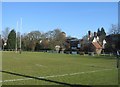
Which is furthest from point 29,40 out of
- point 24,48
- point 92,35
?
point 92,35

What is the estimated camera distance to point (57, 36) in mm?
140125

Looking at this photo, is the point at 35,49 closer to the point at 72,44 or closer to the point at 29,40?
the point at 29,40

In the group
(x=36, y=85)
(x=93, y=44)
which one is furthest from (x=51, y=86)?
(x=93, y=44)

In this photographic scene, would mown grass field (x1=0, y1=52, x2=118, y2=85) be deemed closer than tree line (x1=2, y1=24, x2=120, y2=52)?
Yes

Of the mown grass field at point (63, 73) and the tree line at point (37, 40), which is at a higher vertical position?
the tree line at point (37, 40)

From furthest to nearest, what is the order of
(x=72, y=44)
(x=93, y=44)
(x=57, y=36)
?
(x=72, y=44) → (x=57, y=36) → (x=93, y=44)

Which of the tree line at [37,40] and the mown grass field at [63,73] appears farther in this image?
the tree line at [37,40]

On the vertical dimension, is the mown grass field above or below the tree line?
below

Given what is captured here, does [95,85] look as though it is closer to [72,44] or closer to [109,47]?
[109,47]

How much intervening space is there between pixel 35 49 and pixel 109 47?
134ft

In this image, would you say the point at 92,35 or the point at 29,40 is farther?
the point at 92,35

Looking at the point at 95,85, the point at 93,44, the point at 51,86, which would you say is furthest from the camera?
the point at 93,44

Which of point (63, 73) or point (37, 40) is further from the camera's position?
point (37, 40)

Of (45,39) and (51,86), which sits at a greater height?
(45,39)
